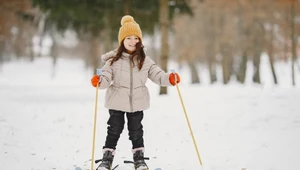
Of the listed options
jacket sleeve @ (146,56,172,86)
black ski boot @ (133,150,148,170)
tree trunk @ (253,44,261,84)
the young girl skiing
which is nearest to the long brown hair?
the young girl skiing

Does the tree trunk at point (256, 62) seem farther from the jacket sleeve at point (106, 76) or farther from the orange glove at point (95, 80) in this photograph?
the orange glove at point (95, 80)

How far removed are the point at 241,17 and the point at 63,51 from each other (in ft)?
137

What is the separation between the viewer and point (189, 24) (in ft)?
82.3

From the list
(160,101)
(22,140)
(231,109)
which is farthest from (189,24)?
(22,140)

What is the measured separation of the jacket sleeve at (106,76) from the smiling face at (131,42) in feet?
1.07

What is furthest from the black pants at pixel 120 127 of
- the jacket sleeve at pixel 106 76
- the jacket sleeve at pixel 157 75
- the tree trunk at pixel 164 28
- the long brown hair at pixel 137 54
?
the tree trunk at pixel 164 28

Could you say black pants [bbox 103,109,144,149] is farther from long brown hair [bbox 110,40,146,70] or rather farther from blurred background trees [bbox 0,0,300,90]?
blurred background trees [bbox 0,0,300,90]

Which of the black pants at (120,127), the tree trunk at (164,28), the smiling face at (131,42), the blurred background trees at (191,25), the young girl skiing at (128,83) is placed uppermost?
the blurred background trees at (191,25)

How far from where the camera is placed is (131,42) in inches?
166

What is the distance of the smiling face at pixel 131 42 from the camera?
422 centimetres

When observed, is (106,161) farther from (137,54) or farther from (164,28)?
(164,28)

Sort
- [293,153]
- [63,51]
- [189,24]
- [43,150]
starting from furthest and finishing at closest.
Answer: [63,51], [189,24], [43,150], [293,153]

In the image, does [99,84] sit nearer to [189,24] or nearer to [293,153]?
[293,153]

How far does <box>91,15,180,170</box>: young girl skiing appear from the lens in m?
4.13
